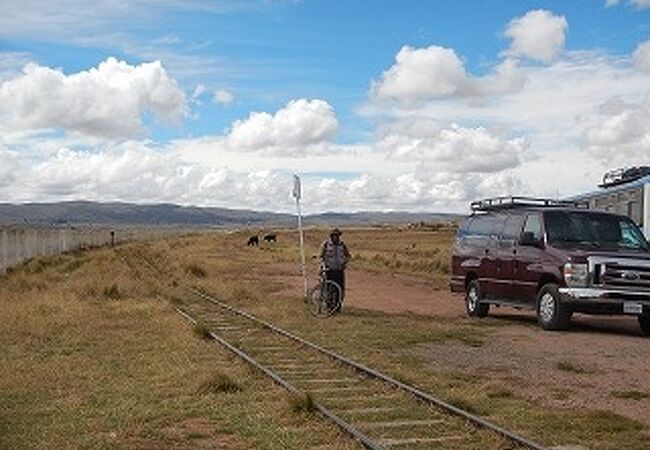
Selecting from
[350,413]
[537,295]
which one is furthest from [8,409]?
[537,295]

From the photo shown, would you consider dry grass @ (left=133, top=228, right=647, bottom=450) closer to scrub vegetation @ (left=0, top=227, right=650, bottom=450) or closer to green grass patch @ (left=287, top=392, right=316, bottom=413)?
scrub vegetation @ (left=0, top=227, right=650, bottom=450)

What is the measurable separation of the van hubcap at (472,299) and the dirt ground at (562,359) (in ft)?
1.15

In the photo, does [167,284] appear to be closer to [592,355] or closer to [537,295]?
[537,295]

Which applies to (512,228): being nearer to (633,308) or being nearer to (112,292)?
(633,308)

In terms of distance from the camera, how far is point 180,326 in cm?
1755

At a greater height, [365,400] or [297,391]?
[297,391]

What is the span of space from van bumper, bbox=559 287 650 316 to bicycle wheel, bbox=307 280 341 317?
5.55m

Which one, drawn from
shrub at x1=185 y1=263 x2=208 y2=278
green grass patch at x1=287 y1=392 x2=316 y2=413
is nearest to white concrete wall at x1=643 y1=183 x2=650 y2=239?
green grass patch at x1=287 y1=392 x2=316 y2=413

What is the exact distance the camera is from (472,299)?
1995 centimetres

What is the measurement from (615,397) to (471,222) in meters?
10.1

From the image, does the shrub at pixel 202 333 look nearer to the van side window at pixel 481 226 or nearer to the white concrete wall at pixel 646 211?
the van side window at pixel 481 226

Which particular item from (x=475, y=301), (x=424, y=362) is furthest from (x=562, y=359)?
(x=475, y=301)

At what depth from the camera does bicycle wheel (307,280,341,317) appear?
19828 mm

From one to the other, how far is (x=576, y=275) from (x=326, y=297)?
5.68m
